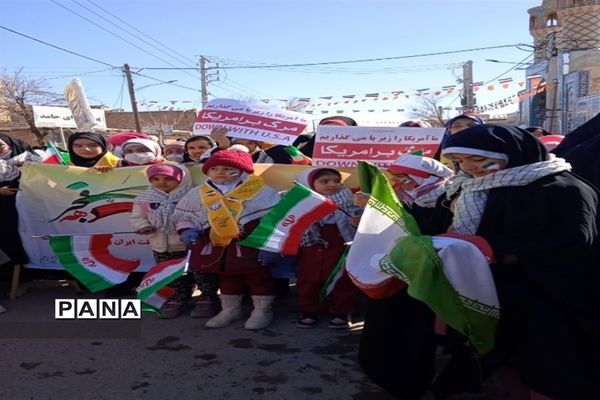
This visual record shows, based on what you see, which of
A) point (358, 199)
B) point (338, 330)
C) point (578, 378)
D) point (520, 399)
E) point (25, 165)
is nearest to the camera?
point (578, 378)

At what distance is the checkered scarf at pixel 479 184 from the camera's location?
94.3 inches

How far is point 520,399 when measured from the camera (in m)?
2.71

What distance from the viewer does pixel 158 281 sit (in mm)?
4012

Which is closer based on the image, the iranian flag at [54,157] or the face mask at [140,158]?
the face mask at [140,158]

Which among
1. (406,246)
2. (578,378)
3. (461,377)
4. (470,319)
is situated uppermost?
(406,246)

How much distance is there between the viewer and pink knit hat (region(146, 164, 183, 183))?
14.5ft

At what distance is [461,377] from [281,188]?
225 cm

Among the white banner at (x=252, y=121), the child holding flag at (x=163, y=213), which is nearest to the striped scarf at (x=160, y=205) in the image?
the child holding flag at (x=163, y=213)

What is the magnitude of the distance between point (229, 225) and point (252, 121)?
4.27 feet

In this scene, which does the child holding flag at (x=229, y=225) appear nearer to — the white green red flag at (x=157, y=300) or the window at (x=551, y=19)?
the white green red flag at (x=157, y=300)

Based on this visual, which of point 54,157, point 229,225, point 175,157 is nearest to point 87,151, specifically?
point 54,157

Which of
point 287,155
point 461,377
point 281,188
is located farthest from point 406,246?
point 287,155

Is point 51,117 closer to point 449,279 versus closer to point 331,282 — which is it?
point 331,282

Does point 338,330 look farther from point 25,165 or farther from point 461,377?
point 25,165
